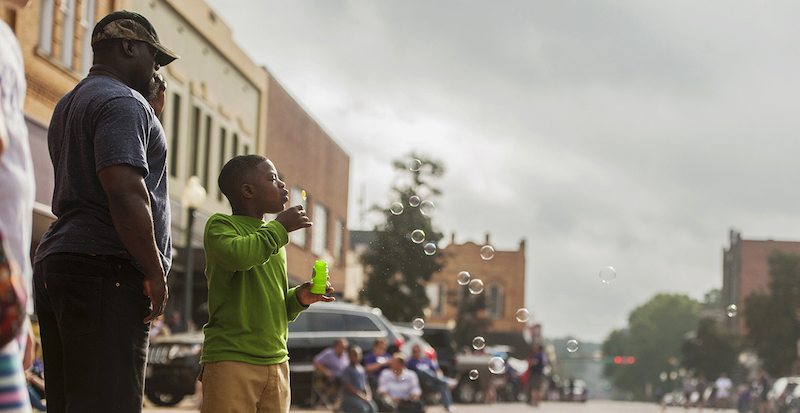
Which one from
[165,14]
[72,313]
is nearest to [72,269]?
[72,313]

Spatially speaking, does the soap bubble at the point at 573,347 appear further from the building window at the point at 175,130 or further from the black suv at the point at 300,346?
the building window at the point at 175,130

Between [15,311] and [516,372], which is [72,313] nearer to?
[15,311]

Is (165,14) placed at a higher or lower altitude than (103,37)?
higher

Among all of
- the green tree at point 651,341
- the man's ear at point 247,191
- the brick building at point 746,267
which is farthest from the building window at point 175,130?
the green tree at point 651,341

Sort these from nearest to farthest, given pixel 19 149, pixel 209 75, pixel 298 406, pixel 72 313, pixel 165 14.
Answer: pixel 19 149 → pixel 72 313 → pixel 298 406 → pixel 165 14 → pixel 209 75

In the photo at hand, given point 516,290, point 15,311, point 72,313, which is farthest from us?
point 516,290

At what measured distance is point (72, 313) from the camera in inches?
114

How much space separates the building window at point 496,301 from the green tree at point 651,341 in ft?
145

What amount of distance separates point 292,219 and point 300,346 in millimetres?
11717

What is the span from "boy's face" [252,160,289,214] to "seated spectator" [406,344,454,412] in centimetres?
1176

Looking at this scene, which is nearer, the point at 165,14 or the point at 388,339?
the point at 388,339

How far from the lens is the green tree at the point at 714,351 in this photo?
61372 mm

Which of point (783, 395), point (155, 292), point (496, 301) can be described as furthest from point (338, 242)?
point (496, 301)

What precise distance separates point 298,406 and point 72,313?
Answer: 12855 mm
